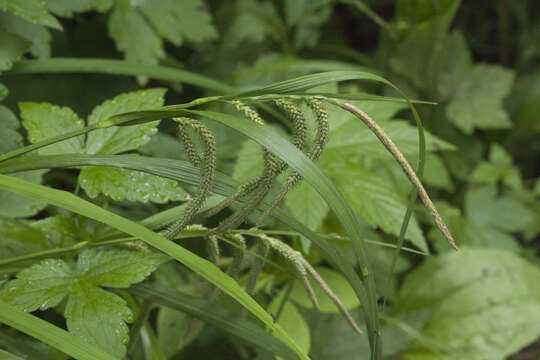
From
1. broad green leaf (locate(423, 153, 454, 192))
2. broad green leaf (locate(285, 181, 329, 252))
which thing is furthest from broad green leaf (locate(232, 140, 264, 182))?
broad green leaf (locate(423, 153, 454, 192))

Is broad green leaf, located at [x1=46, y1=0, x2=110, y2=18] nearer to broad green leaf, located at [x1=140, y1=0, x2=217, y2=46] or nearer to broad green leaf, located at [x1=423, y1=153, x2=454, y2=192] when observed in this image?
broad green leaf, located at [x1=140, y1=0, x2=217, y2=46]

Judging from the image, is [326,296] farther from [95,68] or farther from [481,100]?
[481,100]

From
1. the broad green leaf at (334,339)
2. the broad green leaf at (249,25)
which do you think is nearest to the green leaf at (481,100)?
the broad green leaf at (249,25)

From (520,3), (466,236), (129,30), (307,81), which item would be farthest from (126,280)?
(520,3)

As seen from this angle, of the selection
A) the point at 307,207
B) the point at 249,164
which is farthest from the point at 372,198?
the point at 249,164

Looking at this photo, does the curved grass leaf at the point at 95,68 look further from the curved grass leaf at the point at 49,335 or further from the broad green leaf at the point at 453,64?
the broad green leaf at the point at 453,64
